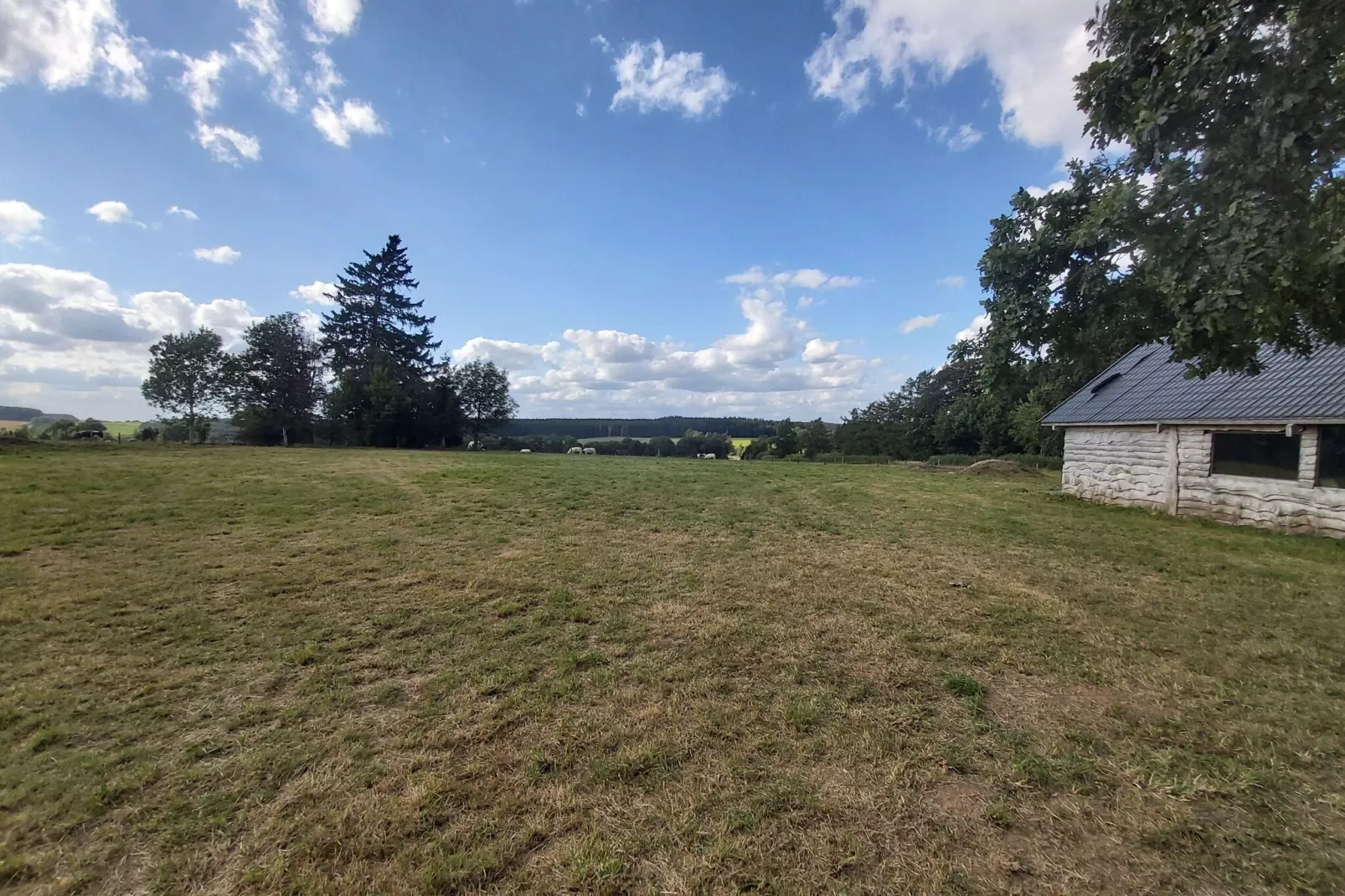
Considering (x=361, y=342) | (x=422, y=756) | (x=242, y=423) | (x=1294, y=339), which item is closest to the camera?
(x=422, y=756)

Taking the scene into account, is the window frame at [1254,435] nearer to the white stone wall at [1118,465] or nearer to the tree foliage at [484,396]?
the white stone wall at [1118,465]

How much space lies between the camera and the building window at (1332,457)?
358 inches

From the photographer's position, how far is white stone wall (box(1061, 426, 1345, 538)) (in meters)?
9.41

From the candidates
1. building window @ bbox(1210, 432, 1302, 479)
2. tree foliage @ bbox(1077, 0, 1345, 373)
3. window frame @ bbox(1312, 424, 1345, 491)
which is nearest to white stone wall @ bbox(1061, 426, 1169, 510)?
building window @ bbox(1210, 432, 1302, 479)

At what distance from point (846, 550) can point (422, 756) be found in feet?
20.6

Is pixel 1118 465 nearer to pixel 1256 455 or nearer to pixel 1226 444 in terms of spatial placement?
pixel 1226 444

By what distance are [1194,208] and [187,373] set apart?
49.1 meters

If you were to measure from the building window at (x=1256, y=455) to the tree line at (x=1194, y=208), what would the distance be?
7224mm

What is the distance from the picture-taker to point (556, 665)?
12.7 feet

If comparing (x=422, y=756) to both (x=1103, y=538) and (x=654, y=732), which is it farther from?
(x=1103, y=538)

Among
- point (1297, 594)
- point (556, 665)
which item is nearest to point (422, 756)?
point (556, 665)

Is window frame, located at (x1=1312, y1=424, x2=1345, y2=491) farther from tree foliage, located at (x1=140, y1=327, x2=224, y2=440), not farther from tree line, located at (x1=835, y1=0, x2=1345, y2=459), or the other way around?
tree foliage, located at (x1=140, y1=327, x2=224, y2=440)

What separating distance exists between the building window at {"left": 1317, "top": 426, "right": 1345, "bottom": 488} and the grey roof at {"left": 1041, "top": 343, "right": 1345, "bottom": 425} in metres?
0.45

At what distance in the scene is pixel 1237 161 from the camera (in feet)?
12.4
